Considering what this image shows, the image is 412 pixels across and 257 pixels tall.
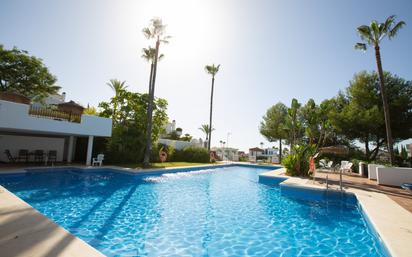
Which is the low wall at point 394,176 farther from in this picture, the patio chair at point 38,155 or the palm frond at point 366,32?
the patio chair at point 38,155

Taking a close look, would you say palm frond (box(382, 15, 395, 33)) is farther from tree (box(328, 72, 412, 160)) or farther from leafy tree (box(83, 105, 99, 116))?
leafy tree (box(83, 105, 99, 116))

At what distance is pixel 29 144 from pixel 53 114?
6140 millimetres

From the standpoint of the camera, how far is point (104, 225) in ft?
18.4

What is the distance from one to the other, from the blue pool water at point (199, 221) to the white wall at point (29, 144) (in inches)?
359

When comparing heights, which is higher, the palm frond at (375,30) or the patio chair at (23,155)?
the palm frond at (375,30)

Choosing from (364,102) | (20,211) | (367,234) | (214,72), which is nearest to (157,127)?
(214,72)

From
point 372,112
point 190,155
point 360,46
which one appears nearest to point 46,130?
point 190,155

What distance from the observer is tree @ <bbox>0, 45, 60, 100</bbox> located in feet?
72.4

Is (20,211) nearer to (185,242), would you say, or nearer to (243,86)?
(185,242)

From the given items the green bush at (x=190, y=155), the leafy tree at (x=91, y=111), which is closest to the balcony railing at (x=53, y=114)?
the leafy tree at (x=91, y=111)

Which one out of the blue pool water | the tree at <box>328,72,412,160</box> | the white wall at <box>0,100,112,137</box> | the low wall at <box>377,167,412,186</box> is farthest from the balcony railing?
the tree at <box>328,72,412,160</box>

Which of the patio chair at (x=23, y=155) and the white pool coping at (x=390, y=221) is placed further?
the patio chair at (x=23, y=155)

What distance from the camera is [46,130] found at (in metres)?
13.6

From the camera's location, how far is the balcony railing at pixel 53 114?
13.2 m
